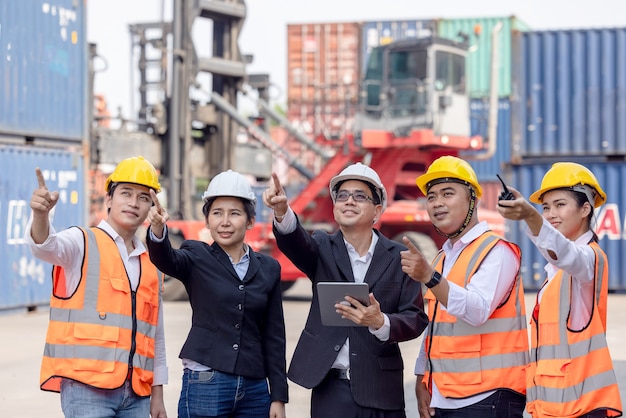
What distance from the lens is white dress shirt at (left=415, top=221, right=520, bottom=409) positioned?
380cm

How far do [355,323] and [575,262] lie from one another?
0.85 meters

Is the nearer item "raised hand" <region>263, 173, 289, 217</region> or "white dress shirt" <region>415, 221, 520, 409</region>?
"white dress shirt" <region>415, 221, 520, 409</region>

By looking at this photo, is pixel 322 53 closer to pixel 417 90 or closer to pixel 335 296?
pixel 417 90

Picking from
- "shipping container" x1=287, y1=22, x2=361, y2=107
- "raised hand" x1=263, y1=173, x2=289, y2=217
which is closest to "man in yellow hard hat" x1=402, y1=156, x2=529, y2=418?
"raised hand" x1=263, y1=173, x2=289, y2=217

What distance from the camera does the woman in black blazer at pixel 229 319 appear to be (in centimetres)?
417

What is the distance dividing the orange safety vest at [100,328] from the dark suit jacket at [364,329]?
2.05ft

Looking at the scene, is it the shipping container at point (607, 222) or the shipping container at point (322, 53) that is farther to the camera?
the shipping container at point (322, 53)

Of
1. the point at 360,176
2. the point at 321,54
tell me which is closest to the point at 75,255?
the point at 360,176

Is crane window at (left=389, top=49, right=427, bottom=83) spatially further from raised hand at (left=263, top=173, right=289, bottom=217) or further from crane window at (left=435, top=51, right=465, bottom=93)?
raised hand at (left=263, top=173, right=289, bottom=217)

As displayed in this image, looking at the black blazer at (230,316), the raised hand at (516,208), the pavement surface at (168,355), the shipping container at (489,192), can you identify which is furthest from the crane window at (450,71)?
the shipping container at (489,192)

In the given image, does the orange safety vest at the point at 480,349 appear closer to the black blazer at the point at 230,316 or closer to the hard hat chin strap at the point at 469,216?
the hard hat chin strap at the point at 469,216

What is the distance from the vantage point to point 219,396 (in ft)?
13.6

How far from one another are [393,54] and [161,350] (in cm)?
1133

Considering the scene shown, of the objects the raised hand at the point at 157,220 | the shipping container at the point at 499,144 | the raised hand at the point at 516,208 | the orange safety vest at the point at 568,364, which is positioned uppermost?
the shipping container at the point at 499,144
